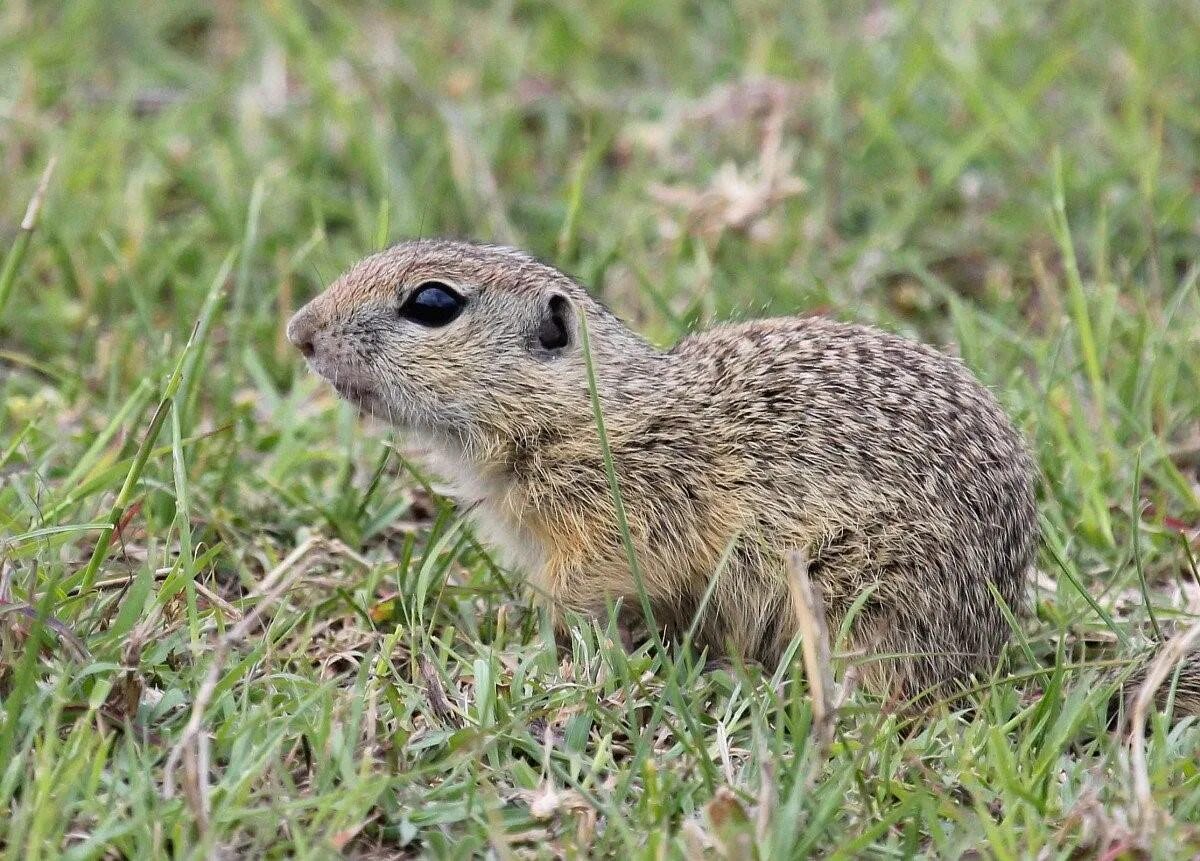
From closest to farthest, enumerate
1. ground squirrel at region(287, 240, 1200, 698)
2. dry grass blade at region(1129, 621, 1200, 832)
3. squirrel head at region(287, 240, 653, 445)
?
1. dry grass blade at region(1129, 621, 1200, 832)
2. ground squirrel at region(287, 240, 1200, 698)
3. squirrel head at region(287, 240, 653, 445)

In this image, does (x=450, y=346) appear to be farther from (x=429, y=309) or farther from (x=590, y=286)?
(x=590, y=286)

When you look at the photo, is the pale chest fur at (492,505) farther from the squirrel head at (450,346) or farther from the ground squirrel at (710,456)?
the squirrel head at (450,346)

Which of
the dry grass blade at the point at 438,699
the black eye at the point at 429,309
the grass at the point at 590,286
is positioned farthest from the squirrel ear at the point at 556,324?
the dry grass blade at the point at 438,699

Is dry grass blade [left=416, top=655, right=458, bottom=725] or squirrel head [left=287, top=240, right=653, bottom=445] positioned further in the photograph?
squirrel head [left=287, top=240, right=653, bottom=445]

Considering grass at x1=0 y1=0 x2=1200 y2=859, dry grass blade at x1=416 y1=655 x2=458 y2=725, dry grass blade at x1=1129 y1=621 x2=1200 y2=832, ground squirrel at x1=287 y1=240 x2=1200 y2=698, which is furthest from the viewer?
ground squirrel at x1=287 y1=240 x2=1200 y2=698

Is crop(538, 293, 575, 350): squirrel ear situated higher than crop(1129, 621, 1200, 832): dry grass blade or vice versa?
crop(538, 293, 575, 350): squirrel ear

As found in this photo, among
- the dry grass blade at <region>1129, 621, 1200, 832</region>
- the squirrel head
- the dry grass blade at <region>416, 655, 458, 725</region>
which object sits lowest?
the dry grass blade at <region>416, 655, 458, 725</region>

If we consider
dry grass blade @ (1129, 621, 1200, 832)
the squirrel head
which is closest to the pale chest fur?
the squirrel head

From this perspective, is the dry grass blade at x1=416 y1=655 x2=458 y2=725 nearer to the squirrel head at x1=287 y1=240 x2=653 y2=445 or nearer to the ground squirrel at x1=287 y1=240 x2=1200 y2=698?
the ground squirrel at x1=287 y1=240 x2=1200 y2=698

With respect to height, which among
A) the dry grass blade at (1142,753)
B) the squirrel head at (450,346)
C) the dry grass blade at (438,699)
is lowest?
the dry grass blade at (438,699)
